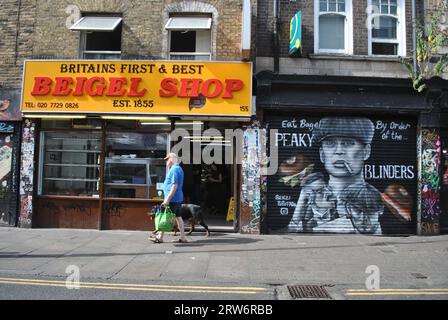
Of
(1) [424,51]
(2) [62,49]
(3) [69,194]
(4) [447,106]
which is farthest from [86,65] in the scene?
(4) [447,106]

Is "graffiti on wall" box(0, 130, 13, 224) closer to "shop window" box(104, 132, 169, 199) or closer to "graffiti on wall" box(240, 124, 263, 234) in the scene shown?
"shop window" box(104, 132, 169, 199)

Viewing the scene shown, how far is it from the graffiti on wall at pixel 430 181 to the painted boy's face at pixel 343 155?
142 centimetres

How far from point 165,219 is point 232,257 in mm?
1716

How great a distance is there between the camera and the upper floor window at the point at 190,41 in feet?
35.3

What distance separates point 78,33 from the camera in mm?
10883

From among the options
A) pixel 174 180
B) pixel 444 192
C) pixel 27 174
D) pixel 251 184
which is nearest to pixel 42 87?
pixel 27 174

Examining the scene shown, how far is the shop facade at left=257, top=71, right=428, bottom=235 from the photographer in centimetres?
1032

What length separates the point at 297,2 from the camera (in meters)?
10.7

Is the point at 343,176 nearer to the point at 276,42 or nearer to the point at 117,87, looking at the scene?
the point at 276,42

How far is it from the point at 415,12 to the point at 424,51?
144cm

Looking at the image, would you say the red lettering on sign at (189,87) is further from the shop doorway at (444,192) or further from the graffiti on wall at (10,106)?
the shop doorway at (444,192)
